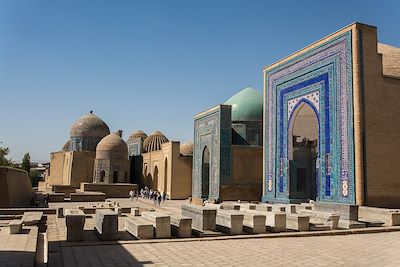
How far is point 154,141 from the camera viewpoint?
128 ft

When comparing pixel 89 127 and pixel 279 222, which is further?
pixel 89 127

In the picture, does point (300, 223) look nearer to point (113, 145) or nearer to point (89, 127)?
point (113, 145)

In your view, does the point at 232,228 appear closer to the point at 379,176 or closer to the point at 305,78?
the point at 379,176

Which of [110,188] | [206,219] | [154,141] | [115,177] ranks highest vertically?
[154,141]

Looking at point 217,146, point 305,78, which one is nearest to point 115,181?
point 217,146

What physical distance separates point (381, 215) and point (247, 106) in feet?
53.4

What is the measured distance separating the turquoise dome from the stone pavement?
60.4 ft

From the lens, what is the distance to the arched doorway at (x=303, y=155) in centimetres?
1783

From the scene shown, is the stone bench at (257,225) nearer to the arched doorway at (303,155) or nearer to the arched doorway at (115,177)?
the arched doorway at (303,155)

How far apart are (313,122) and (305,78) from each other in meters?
5.08

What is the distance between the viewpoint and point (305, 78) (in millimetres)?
16547

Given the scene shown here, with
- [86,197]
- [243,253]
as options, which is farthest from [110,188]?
[243,253]

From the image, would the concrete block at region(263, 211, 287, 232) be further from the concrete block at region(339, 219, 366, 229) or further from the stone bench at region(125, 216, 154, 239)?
the stone bench at region(125, 216, 154, 239)

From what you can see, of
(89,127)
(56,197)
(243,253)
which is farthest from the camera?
(89,127)
